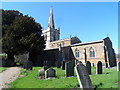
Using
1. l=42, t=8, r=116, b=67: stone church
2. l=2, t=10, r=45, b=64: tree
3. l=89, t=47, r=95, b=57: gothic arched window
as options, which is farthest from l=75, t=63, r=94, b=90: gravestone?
l=89, t=47, r=95, b=57: gothic arched window

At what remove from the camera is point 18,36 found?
24406 mm

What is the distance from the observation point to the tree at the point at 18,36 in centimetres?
2277

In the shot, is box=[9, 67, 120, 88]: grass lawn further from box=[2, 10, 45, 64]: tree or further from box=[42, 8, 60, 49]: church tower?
box=[42, 8, 60, 49]: church tower

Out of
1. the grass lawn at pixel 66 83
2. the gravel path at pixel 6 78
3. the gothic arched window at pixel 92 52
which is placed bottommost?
the gravel path at pixel 6 78

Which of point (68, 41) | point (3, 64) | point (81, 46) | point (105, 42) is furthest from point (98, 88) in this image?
point (68, 41)

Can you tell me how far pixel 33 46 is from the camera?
2353 cm

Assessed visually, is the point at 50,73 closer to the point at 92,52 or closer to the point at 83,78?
the point at 83,78

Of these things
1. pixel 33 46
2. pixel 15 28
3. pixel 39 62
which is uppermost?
pixel 15 28

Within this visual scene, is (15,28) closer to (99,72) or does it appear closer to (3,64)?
(3,64)

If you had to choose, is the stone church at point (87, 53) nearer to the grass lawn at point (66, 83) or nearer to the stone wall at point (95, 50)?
the stone wall at point (95, 50)

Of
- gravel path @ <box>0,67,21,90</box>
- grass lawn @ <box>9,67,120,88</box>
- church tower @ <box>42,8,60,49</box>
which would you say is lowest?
gravel path @ <box>0,67,21,90</box>

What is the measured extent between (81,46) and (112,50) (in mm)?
6931

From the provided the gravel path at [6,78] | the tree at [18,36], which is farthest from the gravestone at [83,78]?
the tree at [18,36]

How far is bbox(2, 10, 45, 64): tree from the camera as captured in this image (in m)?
22.8
